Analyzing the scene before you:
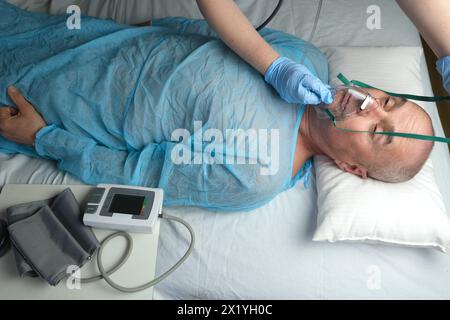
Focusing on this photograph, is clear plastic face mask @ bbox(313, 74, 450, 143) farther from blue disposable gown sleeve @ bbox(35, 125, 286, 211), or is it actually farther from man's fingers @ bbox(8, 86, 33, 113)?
man's fingers @ bbox(8, 86, 33, 113)

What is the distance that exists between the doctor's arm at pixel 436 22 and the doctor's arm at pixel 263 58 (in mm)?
308

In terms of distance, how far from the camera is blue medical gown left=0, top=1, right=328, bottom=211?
127 centimetres

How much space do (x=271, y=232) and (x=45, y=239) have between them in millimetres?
682

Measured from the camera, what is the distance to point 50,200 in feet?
3.42

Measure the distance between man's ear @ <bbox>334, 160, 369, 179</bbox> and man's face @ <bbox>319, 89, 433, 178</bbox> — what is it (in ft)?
0.15

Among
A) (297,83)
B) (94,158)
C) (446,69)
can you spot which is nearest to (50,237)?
(94,158)

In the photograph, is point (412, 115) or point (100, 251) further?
point (412, 115)

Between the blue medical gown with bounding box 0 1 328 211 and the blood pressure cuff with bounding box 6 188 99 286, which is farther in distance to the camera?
the blue medical gown with bounding box 0 1 328 211

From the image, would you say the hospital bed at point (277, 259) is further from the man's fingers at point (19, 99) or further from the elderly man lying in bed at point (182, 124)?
the man's fingers at point (19, 99)

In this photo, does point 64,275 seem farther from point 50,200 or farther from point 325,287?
point 325,287

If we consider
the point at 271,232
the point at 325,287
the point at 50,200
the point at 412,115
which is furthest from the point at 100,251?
the point at 412,115

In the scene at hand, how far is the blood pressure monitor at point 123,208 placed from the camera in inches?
38.3

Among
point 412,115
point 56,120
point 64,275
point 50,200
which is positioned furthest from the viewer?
point 56,120

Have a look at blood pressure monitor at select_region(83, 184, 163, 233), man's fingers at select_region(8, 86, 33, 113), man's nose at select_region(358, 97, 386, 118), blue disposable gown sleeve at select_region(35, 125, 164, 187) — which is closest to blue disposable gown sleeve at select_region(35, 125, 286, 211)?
blue disposable gown sleeve at select_region(35, 125, 164, 187)
